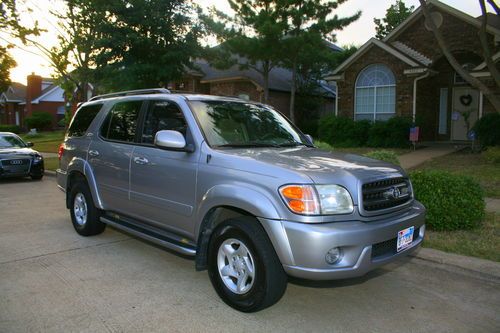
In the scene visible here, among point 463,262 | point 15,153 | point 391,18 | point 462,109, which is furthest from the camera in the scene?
point 391,18

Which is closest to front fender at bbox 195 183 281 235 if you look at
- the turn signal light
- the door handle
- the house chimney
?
the turn signal light

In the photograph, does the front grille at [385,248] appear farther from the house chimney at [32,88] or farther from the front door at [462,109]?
the house chimney at [32,88]

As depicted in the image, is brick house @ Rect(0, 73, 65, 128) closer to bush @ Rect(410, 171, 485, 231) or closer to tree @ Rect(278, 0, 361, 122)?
tree @ Rect(278, 0, 361, 122)

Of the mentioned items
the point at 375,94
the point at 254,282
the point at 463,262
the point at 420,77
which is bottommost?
the point at 463,262

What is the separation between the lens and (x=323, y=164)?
12.7 ft

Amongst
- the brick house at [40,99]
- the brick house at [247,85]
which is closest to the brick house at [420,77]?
the brick house at [247,85]

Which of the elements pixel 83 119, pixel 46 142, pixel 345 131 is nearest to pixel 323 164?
pixel 83 119

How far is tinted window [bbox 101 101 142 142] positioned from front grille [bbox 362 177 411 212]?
2.92 meters

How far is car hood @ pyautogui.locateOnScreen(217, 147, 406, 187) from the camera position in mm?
3605

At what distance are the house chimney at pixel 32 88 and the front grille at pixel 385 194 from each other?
171ft

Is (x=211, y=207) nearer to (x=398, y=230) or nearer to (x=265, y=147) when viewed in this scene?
A: (x=265, y=147)

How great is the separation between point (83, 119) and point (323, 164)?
4.18m

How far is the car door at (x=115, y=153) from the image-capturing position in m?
5.31

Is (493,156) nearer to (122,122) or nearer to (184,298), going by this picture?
(122,122)
